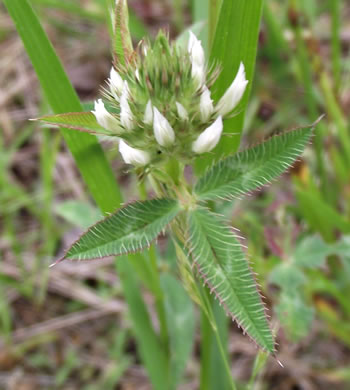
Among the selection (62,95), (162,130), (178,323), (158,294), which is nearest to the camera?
(162,130)

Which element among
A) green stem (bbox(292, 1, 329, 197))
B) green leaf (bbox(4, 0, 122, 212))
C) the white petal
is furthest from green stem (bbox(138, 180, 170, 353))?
green stem (bbox(292, 1, 329, 197))

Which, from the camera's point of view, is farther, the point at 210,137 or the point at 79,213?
the point at 79,213

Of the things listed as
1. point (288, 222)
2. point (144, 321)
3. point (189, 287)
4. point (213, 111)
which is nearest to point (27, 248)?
point (144, 321)

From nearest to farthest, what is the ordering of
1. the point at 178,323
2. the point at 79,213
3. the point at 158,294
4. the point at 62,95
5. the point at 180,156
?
the point at 180,156, the point at 62,95, the point at 158,294, the point at 178,323, the point at 79,213

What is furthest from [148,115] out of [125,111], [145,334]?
[145,334]

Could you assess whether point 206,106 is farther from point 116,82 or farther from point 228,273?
point 228,273
